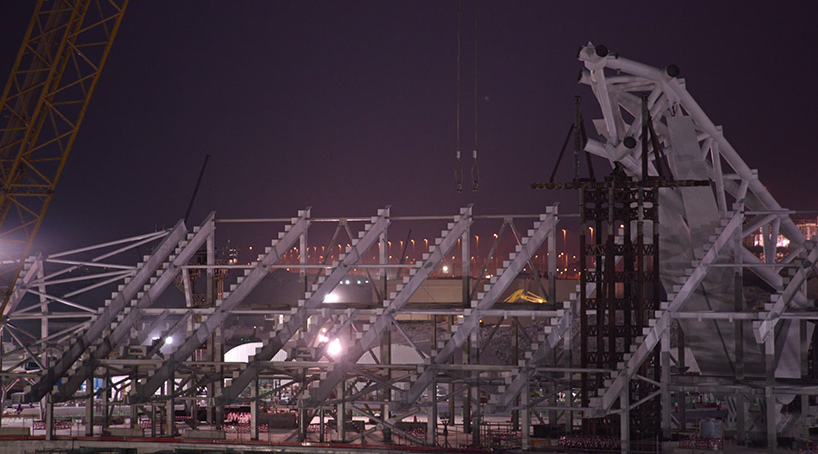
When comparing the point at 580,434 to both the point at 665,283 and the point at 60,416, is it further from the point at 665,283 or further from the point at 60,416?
the point at 60,416

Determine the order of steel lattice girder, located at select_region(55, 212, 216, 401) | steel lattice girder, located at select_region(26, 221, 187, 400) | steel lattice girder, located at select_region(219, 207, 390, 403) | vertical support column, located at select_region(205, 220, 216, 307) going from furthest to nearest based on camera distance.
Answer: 1. vertical support column, located at select_region(205, 220, 216, 307)
2. steel lattice girder, located at select_region(55, 212, 216, 401)
3. steel lattice girder, located at select_region(26, 221, 187, 400)
4. steel lattice girder, located at select_region(219, 207, 390, 403)

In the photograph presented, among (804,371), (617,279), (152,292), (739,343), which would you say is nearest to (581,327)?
(617,279)

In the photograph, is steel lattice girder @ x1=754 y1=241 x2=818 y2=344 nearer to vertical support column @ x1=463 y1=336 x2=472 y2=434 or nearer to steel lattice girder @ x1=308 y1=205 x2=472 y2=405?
vertical support column @ x1=463 y1=336 x2=472 y2=434

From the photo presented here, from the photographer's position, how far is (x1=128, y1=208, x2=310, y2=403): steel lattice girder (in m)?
53.7

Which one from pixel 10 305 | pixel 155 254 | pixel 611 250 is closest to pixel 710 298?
pixel 611 250

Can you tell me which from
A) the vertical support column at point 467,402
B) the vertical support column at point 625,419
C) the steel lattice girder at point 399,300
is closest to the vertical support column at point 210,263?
the steel lattice girder at point 399,300

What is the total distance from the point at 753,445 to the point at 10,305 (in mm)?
42687

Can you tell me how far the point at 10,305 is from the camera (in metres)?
62.8

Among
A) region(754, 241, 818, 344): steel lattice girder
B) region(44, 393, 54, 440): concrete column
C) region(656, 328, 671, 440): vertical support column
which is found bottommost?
region(44, 393, 54, 440): concrete column

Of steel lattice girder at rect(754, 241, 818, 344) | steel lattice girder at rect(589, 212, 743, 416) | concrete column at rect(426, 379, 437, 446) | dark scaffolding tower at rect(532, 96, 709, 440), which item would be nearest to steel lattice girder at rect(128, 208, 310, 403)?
concrete column at rect(426, 379, 437, 446)

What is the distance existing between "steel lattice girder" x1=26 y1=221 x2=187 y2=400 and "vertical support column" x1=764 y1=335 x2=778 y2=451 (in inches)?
1327

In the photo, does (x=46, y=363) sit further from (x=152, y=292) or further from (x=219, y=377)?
(x=219, y=377)

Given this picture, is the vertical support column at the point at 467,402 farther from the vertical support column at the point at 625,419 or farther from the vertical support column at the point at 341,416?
the vertical support column at the point at 625,419

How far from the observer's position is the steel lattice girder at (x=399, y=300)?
166ft
